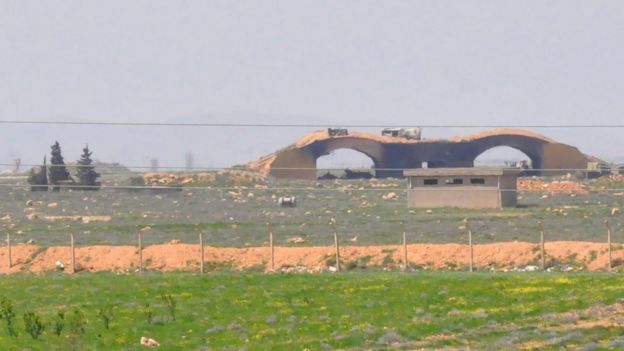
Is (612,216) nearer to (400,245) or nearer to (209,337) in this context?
(400,245)

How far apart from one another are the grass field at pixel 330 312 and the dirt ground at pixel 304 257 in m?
7.82

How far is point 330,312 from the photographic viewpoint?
115ft

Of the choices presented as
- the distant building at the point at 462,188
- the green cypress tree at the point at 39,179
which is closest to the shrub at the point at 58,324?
the distant building at the point at 462,188

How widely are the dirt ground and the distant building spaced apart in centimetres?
2669

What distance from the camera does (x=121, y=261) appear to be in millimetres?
57500

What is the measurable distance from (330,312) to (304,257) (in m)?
21.3

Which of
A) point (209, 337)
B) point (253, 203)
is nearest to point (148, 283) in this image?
point (209, 337)

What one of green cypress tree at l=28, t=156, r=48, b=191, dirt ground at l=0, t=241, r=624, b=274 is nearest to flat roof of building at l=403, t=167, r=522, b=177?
dirt ground at l=0, t=241, r=624, b=274

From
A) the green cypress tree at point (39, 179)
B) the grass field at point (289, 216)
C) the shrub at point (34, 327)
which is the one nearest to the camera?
the shrub at point (34, 327)

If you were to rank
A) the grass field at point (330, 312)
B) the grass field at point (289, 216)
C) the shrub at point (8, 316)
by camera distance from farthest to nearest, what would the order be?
the grass field at point (289, 216) < the shrub at point (8, 316) < the grass field at point (330, 312)

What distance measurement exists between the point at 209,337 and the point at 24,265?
28913mm

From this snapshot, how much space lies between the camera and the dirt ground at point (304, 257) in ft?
177

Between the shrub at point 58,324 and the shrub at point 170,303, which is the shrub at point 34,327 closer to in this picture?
the shrub at point 58,324

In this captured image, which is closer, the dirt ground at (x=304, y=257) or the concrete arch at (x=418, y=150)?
the dirt ground at (x=304, y=257)
